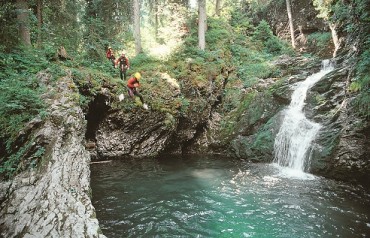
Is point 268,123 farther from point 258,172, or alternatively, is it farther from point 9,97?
point 9,97

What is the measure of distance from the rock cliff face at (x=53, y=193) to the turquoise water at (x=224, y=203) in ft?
5.94

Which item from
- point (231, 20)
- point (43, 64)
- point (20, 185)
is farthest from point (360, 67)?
point (231, 20)

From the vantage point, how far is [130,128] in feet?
43.3

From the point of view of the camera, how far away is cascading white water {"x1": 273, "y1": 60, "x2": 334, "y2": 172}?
11180 millimetres

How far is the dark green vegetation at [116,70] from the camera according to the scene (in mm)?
6695

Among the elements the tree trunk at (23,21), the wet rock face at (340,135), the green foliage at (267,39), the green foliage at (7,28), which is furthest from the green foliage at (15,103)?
Answer: the green foliage at (267,39)

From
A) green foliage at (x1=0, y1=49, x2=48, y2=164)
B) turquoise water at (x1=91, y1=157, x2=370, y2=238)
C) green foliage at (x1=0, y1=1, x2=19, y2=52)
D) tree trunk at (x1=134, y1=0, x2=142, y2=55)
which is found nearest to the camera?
green foliage at (x1=0, y1=49, x2=48, y2=164)

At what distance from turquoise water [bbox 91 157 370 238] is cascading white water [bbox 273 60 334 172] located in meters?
0.83

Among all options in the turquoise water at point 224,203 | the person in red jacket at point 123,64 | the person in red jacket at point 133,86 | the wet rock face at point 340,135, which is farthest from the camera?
the person in red jacket at point 123,64

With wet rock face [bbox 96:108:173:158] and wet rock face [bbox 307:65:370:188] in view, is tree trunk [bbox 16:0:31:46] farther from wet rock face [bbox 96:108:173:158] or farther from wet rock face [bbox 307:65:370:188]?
wet rock face [bbox 307:65:370:188]

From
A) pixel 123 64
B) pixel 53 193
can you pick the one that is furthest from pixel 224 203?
pixel 123 64

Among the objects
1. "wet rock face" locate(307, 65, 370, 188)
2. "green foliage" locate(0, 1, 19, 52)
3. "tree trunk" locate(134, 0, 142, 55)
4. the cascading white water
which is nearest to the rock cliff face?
"green foliage" locate(0, 1, 19, 52)

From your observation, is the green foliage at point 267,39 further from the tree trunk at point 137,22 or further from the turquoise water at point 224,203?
the turquoise water at point 224,203

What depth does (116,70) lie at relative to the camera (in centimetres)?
1502
